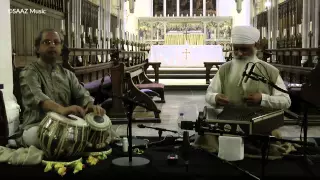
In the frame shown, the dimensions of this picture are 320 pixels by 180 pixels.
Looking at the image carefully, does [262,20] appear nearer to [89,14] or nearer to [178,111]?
[89,14]

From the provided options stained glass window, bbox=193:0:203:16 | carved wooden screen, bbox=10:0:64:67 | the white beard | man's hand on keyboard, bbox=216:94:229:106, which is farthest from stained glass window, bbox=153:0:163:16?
man's hand on keyboard, bbox=216:94:229:106

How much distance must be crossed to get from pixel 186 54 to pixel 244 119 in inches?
423

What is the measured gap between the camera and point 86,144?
3666 millimetres

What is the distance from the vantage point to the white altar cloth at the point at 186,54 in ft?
46.1

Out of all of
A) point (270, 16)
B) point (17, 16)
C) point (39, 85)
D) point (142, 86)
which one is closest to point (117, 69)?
point (142, 86)

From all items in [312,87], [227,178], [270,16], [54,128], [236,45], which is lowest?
[227,178]

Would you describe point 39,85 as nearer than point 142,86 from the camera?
Yes

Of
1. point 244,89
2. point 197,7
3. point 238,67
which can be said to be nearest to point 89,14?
point 197,7

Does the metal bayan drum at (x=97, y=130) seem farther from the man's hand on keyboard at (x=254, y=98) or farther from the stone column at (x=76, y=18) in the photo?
the stone column at (x=76, y=18)

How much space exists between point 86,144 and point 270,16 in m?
15.2

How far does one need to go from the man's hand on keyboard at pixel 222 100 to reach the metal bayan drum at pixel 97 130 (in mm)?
1022

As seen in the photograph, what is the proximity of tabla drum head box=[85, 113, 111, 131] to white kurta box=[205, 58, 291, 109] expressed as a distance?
3.19 ft

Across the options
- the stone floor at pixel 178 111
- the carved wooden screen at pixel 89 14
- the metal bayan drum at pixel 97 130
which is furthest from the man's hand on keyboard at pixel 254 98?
the carved wooden screen at pixel 89 14

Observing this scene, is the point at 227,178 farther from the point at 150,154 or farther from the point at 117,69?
the point at 117,69
